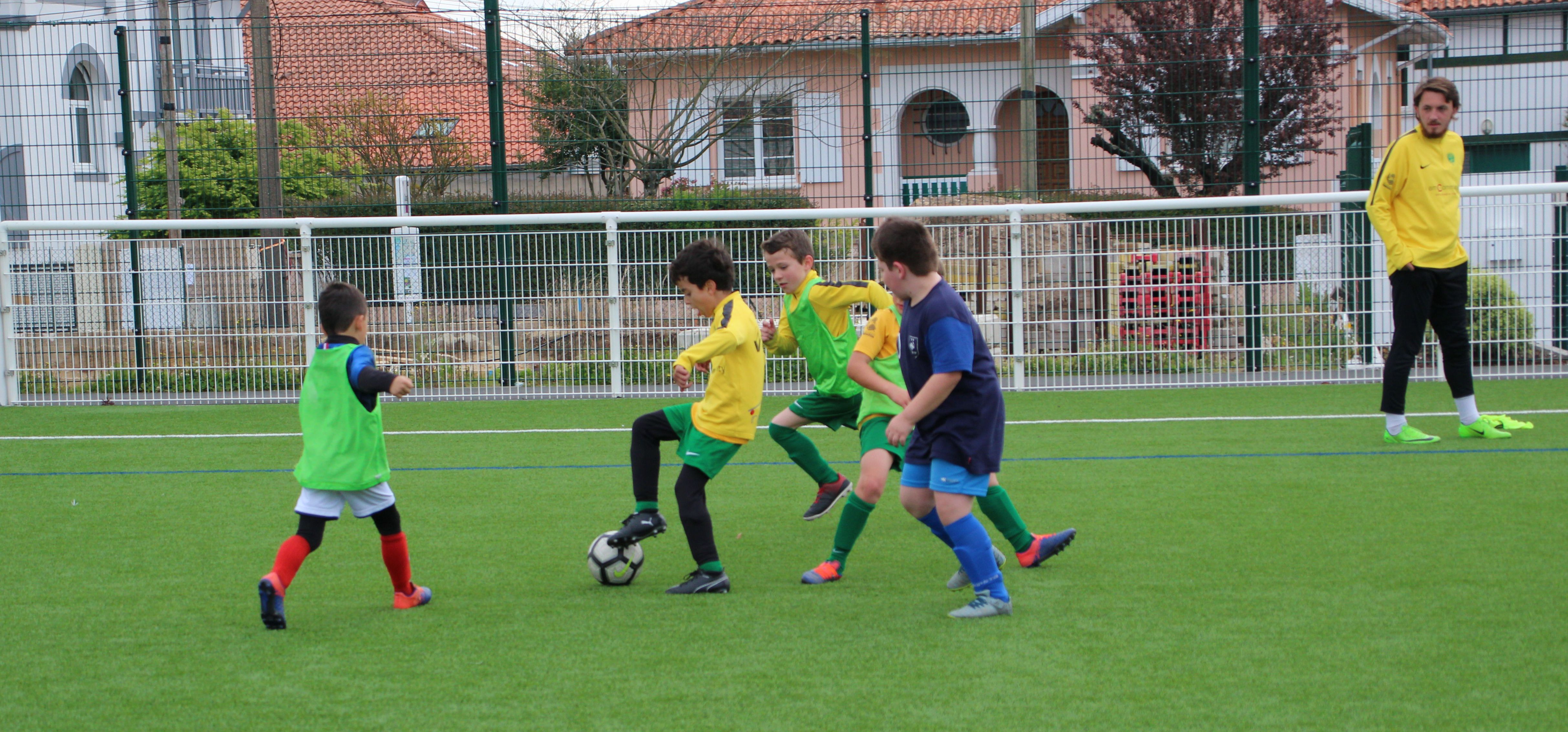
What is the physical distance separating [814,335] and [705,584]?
1.45 metres

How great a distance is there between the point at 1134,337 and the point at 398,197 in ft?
22.6

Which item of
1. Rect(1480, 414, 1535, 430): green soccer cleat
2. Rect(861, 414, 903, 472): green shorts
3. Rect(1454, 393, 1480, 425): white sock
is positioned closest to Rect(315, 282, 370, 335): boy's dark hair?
Rect(861, 414, 903, 472): green shorts

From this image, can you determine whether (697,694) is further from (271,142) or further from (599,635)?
(271,142)

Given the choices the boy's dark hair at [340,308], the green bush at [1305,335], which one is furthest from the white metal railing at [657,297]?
the boy's dark hair at [340,308]

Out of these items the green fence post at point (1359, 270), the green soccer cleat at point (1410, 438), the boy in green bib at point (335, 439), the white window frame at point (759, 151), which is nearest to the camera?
the boy in green bib at point (335, 439)

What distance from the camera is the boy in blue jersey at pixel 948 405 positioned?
3912 millimetres

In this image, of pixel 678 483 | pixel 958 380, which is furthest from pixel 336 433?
pixel 958 380

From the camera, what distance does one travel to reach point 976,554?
4.05m

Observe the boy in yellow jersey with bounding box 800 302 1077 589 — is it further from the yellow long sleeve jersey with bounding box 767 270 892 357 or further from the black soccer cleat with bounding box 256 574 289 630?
the black soccer cleat with bounding box 256 574 289 630

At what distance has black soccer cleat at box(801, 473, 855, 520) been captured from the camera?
5758 mm

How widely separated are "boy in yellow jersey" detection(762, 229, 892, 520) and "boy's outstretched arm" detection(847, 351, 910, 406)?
76 cm

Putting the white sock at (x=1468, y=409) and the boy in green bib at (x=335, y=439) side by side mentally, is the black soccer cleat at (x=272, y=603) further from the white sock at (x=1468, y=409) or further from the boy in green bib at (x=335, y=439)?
the white sock at (x=1468, y=409)

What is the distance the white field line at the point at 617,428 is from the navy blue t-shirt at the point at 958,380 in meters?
4.25

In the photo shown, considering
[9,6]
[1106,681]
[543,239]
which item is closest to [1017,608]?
[1106,681]
